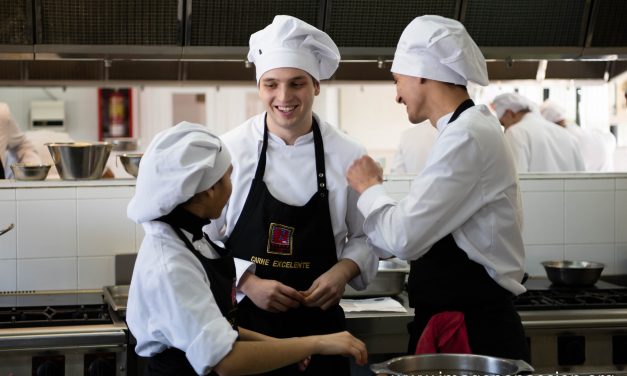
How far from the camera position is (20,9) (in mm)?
3941

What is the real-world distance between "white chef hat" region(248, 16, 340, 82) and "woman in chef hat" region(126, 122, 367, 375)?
672 millimetres

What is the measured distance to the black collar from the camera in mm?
2145

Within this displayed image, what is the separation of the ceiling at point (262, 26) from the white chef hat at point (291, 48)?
4.16 ft

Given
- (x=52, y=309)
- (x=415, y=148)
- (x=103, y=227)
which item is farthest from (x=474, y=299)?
(x=415, y=148)

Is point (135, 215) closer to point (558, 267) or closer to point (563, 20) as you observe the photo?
point (558, 267)

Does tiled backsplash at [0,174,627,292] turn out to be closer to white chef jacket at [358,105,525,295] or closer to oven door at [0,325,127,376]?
oven door at [0,325,127,376]

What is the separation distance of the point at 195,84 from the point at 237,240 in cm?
356

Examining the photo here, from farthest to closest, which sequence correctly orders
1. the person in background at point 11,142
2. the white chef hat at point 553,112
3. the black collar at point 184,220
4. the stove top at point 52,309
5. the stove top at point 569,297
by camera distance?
the white chef hat at point 553,112 → the person in background at point 11,142 → the stove top at point 569,297 → the stove top at point 52,309 → the black collar at point 184,220

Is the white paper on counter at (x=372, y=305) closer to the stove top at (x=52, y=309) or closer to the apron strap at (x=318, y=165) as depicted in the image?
the apron strap at (x=318, y=165)

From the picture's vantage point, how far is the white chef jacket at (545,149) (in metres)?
6.06

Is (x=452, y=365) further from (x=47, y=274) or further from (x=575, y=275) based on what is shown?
(x=47, y=274)

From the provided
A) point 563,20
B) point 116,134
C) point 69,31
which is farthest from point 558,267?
point 116,134

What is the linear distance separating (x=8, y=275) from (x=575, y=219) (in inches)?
103

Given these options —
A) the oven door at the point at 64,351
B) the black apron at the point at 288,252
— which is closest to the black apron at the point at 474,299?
the black apron at the point at 288,252
